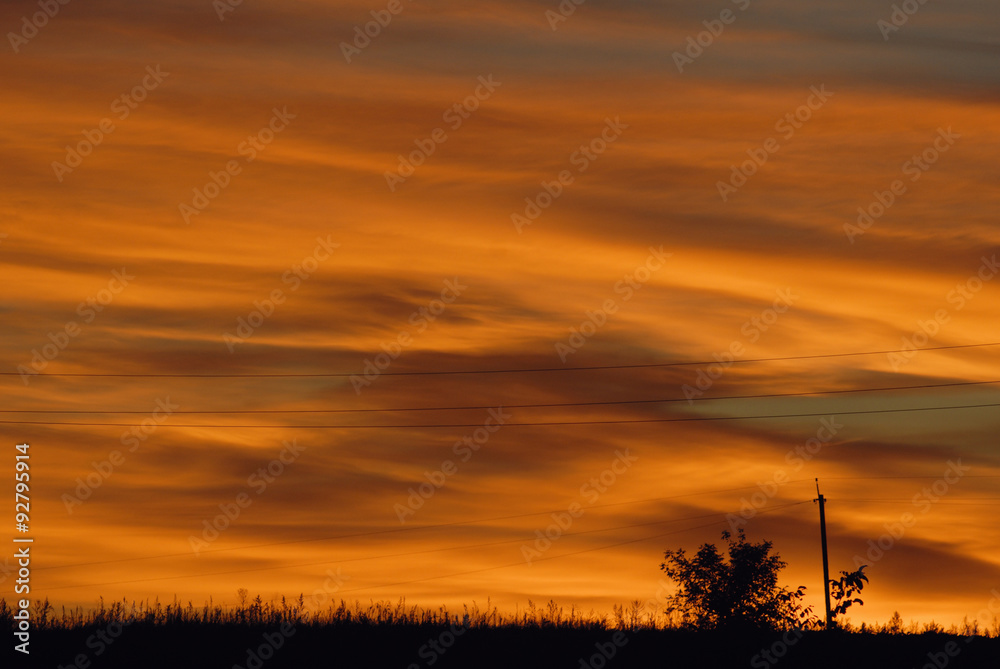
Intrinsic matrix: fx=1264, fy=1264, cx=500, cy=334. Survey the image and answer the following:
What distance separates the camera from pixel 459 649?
42188mm

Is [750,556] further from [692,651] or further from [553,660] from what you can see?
[553,660]

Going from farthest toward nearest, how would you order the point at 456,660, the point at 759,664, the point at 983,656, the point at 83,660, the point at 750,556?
1. the point at 750,556
2. the point at 983,656
3. the point at 759,664
4. the point at 456,660
5. the point at 83,660

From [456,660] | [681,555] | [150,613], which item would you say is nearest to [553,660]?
[456,660]

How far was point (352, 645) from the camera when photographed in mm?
41969

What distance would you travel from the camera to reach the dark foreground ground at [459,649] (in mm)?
39188

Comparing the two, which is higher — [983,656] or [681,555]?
[681,555]

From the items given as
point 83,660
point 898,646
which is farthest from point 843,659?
point 83,660

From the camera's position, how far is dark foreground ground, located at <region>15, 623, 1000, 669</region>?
39188 millimetres

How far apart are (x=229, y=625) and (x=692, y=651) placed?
1606 centimetres

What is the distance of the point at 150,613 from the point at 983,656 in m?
30.7

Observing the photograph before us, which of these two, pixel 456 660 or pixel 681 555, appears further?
pixel 681 555

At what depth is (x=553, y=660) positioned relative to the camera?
138 ft

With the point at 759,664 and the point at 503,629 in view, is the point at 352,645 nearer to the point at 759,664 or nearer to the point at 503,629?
the point at 503,629

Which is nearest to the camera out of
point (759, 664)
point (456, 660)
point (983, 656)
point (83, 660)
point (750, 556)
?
point (83, 660)
